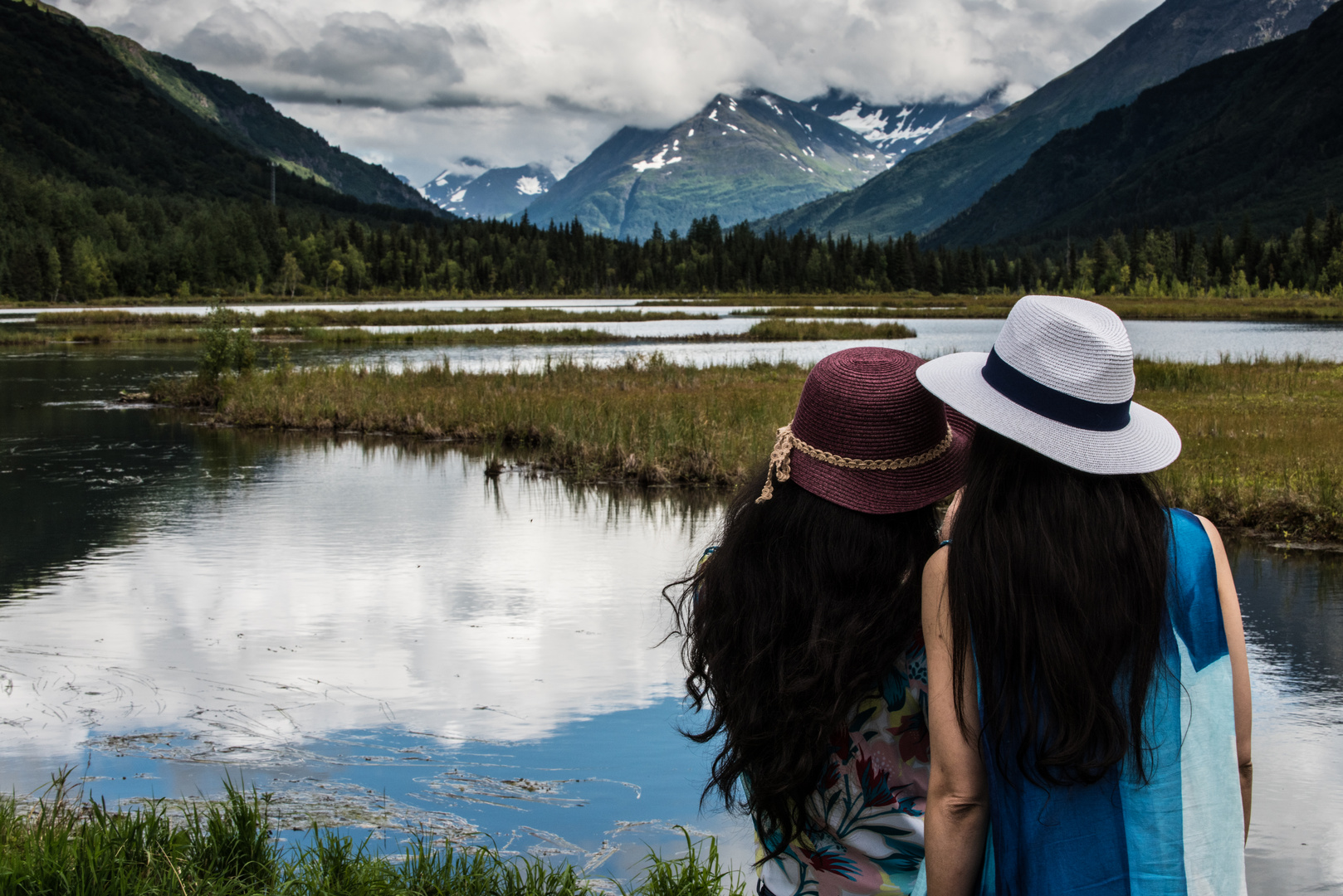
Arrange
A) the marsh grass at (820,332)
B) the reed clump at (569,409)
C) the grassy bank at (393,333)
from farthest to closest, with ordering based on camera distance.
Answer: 1. the grassy bank at (393,333)
2. the marsh grass at (820,332)
3. the reed clump at (569,409)

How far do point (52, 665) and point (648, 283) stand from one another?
179 metres

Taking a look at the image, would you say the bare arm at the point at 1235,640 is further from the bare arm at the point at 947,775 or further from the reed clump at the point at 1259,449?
the reed clump at the point at 1259,449

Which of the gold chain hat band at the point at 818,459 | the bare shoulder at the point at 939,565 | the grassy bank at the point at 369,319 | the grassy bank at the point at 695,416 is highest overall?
the grassy bank at the point at 369,319

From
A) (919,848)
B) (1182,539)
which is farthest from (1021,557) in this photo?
(919,848)

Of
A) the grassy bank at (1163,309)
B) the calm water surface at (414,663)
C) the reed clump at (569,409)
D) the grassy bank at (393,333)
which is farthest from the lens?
the grassy bank at (1163,309)

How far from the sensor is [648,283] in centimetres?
18500

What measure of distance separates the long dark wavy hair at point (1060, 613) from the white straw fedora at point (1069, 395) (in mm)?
76

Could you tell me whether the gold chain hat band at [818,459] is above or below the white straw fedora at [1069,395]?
below

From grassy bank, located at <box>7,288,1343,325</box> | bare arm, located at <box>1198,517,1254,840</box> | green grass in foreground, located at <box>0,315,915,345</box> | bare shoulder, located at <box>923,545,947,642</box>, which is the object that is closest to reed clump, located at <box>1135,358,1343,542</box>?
bare arm, located at <box>1198,517,1254,840</box>

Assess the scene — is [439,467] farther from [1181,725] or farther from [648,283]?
[648,283]

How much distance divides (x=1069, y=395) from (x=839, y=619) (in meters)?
0.75

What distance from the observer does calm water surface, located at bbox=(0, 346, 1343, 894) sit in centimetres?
638

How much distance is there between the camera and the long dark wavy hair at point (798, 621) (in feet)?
8.14

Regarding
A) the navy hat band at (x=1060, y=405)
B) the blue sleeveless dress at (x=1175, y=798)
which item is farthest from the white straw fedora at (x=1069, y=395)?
the blue sleeveless dress at (x=1175, y=798)
